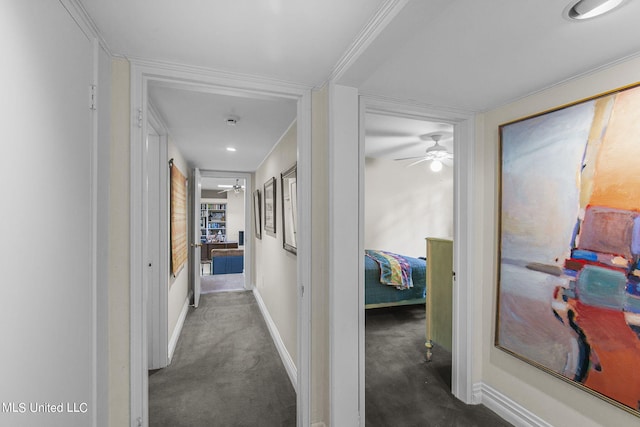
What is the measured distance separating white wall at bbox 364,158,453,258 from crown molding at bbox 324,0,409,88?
12.4ft

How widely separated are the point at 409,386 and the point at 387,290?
60.3 inches

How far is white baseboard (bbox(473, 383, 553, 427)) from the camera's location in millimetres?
1880

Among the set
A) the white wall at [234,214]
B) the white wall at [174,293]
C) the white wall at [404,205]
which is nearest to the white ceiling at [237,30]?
the white wall at [174,293]

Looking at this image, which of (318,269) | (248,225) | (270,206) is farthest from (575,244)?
(248,225)

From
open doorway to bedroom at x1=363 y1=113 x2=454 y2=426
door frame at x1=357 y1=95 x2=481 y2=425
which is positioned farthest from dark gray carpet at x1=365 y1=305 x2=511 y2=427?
door frame at x1=357 y1=95 x2=481 y2=425

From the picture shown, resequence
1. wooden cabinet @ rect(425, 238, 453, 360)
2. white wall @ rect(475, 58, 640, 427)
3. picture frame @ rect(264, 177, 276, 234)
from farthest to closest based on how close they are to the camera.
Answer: picture frame @ rect(264, 177, 276, 234)
wooden cabinet @ rect(425, 238, 453, 360)
white wall @ rect(475, 58, 640, 427)

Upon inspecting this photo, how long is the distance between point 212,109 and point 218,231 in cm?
915

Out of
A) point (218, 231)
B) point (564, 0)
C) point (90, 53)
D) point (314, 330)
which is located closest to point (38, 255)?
point (90, 53)

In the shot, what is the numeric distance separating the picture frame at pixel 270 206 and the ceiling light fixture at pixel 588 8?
2727mm

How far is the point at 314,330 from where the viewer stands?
183 cm

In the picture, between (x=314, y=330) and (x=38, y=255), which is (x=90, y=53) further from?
(x=314, y=330)

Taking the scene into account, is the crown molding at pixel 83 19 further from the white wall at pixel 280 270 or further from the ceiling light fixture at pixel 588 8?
the ceiling light fixture at pixel 588 8

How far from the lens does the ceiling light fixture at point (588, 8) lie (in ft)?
3.55

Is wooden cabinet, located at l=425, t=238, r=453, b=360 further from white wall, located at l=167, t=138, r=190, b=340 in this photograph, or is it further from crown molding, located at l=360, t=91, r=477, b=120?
white wall, located at l=167, t=138, r=190, b=340
